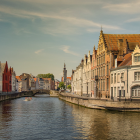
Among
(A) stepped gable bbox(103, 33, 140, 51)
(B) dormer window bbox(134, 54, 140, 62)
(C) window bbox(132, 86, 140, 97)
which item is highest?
(A) stepped gable bbox(103, 33, 140, 51)

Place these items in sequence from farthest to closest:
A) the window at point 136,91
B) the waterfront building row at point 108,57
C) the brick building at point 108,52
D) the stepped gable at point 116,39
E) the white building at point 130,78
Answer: the stepped gable at point 116,39
the brick building at point 108,52
the waterfront building row at point 108,57
the window at point 136,91
the white building at point 130,78

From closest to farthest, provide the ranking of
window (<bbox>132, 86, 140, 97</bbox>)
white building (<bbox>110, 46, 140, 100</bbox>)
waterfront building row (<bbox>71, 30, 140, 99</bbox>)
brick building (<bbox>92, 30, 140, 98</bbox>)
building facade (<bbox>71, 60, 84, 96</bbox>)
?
white building (<bbox>110, 46, 140, 100</bbox>)
window (<bbox>132, 86, 140, 97</bbox>)
waterfront building row (<bbox>71, 30, 140, 99</bbox>)
brick building (<bbox>92, 30, 140, 98</bbox>)
building facade (<bbox>71, 60, 84, 96</bbox>)

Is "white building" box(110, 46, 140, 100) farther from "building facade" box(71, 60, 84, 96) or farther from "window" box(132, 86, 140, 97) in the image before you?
"building facade" box(71, 60, 84, 96)

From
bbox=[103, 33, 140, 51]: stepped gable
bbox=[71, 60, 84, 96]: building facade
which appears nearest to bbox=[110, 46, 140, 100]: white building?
bbox=[103, 33, 140, 51]: stepped gable

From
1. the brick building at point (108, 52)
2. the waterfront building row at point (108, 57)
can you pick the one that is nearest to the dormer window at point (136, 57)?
the waterfront building row at point (108, 57)

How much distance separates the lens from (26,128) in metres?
32.1

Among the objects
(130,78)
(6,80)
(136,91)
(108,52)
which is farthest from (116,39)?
(6,80)

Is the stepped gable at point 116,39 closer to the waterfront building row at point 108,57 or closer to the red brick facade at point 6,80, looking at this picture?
the waterfront building row at point 108,57

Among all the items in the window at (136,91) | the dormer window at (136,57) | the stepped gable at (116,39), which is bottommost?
the window at (136,91)

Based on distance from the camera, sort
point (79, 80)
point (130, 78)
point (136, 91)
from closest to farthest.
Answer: point (136, 91) → point (130, 78) → point (79, 80)

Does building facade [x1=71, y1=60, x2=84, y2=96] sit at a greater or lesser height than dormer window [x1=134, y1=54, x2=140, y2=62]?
lesser

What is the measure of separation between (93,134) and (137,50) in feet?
84.4

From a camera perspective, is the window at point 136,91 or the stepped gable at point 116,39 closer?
the window at point 136,91

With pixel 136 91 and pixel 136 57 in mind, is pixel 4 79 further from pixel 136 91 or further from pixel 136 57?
pixel 136 57
